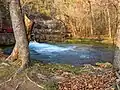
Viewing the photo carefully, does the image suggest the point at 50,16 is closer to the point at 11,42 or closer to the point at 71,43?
the point at 71,43

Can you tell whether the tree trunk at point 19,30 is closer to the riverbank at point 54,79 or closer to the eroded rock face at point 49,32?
the riverbank at point 54,79

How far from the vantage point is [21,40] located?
9414 mm

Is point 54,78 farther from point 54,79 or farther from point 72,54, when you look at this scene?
point 72,54

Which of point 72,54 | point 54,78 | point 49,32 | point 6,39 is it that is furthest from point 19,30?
point 49,32

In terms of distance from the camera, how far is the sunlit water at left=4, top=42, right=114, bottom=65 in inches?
703

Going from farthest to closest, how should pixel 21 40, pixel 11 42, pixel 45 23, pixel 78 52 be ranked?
1. pixel 45 23
2. pixel 11 42
3. pixel 78 52
4. pixel 21 40

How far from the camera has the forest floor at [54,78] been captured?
8117 millimetres

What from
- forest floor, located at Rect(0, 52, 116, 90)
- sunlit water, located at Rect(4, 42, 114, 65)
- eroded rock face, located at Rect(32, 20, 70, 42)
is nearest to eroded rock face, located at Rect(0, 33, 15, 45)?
sunlit water, located at Rect(4, 42, 114, 65)

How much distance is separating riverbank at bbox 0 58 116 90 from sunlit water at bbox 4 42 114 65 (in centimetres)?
746

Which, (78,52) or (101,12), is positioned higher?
(101,12)

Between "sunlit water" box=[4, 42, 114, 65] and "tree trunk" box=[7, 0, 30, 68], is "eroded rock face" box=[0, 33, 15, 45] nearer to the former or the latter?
"sunlit water" box=[4, 42, 114, 65]

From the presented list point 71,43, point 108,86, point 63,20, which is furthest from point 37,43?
point 108,86

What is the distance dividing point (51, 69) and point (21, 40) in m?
1.29

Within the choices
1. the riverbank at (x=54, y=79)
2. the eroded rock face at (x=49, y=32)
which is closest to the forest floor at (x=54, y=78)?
the riverbank at (x=54, y=79)
